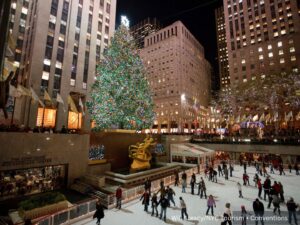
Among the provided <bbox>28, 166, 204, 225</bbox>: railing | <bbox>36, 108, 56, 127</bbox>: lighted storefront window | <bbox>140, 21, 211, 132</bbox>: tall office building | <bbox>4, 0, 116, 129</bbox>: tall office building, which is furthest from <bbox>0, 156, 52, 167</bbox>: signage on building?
<bbox>140, 21, 211, 132</bbox>: tall office building

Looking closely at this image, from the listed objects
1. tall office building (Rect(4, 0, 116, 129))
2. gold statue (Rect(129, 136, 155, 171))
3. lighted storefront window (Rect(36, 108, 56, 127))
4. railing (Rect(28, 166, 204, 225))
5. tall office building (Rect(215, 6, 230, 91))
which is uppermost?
tall office building (Rect(215, 6, 230, 91))

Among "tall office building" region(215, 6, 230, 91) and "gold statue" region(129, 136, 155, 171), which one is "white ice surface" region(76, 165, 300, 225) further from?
"tall office building" region(215, 6, 230, 91)

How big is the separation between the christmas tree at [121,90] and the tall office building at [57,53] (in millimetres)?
4251

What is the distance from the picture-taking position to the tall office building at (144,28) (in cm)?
13016

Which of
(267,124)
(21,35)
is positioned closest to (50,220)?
(21,35)

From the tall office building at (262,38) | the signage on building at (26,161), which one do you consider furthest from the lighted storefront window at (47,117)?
the tall office building at (262,38)

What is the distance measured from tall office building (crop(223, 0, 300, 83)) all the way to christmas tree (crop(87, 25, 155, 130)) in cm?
5240

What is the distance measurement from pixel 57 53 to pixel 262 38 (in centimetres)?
6571

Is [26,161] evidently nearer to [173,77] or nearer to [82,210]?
[82,210]

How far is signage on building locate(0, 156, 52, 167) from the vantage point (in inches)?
518

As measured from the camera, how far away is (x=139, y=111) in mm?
25656

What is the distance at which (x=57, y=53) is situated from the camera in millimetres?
33281

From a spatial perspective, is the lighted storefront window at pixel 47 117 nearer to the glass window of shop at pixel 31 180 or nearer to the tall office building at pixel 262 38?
the glass window of shop at pixel 31 180

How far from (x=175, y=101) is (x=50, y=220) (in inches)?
2983
